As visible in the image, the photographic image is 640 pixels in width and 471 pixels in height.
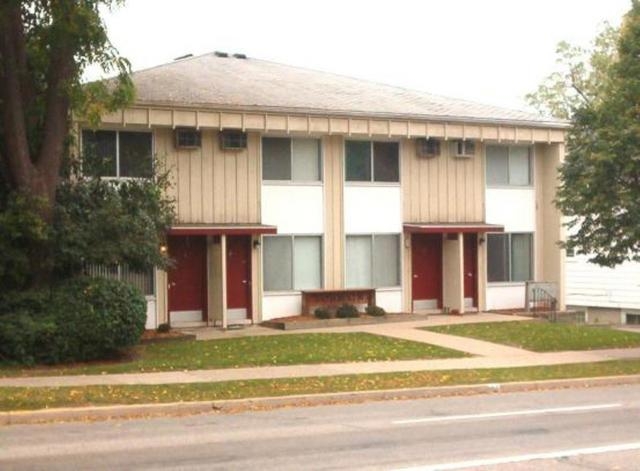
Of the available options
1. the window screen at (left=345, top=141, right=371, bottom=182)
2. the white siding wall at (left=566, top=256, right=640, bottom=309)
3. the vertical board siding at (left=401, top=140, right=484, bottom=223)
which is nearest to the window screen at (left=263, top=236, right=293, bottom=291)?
the window screen at (left=345, top=141, right=371, bottom=182)

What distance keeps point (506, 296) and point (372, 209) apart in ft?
18.3

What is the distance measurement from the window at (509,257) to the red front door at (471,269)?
1.47 feet

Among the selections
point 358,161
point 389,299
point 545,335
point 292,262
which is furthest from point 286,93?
point 545,335

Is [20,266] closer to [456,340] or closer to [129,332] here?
[129,332]

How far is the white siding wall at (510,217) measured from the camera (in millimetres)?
30797

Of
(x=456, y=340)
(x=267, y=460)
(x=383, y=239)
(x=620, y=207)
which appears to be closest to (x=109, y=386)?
(x=267, y=460)

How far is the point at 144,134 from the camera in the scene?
83.5 feet

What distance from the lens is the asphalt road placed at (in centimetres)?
997

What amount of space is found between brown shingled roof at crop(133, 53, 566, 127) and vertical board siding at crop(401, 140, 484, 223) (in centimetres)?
142

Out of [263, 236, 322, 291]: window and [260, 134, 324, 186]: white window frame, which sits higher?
[260, 134, 324, 186]: white window frame

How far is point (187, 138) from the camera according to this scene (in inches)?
1013

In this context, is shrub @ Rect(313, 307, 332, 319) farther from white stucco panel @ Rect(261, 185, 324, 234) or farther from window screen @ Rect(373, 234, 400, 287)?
window screen @ Rect(373, 234, 400, 287)

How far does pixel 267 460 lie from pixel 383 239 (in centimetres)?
1921

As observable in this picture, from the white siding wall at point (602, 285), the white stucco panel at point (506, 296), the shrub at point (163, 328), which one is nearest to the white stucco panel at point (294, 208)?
the shrub at point (163, 328)
